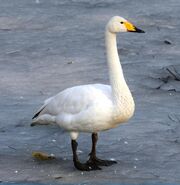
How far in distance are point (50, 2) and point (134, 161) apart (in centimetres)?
848

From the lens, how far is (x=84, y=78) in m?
10.1

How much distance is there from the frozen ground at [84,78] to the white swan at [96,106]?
36cm

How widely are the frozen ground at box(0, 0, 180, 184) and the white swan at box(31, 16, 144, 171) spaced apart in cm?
36

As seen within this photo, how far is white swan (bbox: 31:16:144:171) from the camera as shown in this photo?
6730mm

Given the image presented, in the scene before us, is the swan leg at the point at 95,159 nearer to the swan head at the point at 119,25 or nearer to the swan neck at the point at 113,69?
the swan neck at the point at 113,69

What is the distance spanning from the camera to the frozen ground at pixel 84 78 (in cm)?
703

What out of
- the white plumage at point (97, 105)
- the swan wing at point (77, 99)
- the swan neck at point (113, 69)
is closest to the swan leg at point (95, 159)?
the white plumage at point (97, 105)

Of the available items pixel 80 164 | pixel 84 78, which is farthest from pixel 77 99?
pixel 84 78

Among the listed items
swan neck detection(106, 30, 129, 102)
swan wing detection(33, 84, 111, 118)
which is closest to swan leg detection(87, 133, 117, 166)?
swan wing detection(33, 84, 111, 118)

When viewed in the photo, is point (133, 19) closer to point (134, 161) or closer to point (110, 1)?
point (110, 1)

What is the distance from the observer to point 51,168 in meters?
7.02

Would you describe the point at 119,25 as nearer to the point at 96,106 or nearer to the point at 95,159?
the point at 96,106

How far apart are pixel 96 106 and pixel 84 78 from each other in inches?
133

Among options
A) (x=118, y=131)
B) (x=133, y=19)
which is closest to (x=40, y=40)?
(x=133, y=19)
